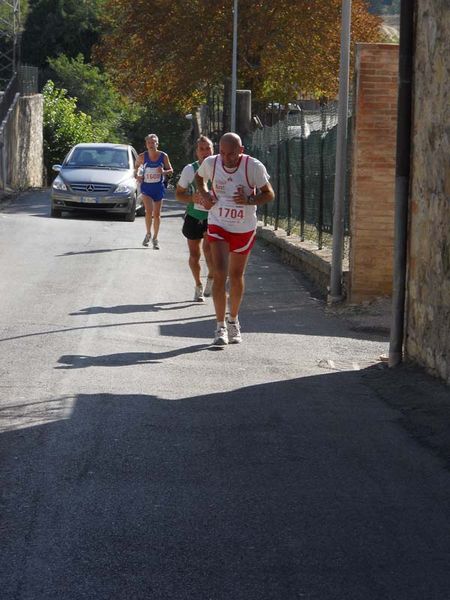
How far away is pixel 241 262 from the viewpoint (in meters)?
11.1

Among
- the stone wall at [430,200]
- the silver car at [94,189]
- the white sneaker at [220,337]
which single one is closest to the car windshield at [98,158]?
the silver car at [94,189]

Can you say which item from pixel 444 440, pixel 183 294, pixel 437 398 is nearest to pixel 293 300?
pixel 183 294

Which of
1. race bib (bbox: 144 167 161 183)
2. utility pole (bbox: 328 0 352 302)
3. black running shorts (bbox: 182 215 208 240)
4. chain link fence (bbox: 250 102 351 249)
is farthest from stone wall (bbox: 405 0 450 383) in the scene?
race bib (bbox: 144 167 161 183)

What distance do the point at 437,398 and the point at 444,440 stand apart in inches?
49.8

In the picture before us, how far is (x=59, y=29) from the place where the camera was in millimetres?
70750

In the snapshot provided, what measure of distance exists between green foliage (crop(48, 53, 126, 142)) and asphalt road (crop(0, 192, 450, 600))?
182 feet

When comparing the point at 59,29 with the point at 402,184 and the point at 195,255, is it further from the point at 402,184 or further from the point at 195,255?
the point at 402,184

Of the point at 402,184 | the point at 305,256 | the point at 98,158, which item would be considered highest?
the point at 402,184

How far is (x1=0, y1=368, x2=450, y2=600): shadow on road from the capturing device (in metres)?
4.55

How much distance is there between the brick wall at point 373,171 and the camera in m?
13.7

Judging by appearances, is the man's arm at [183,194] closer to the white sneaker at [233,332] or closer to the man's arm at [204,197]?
the man's arm at [204,197]

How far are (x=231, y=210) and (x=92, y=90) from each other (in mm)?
59456

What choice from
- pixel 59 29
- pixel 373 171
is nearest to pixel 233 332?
pixel 373 171

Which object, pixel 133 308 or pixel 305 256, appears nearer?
pixel 133 308
